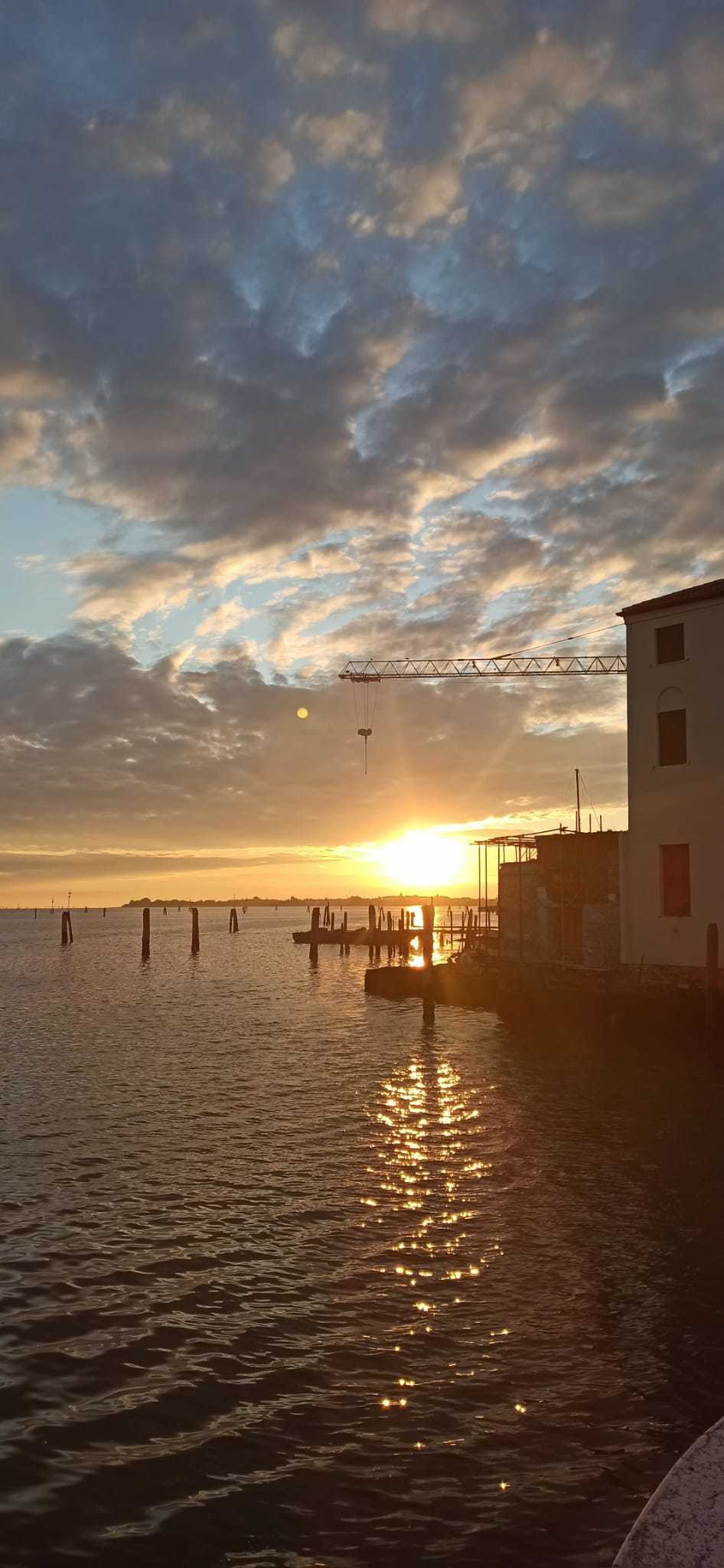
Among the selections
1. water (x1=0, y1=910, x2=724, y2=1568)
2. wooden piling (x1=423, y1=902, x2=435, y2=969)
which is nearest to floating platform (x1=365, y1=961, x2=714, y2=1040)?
wooden piling (x1=423, y1=902, x2=435, y2=969)

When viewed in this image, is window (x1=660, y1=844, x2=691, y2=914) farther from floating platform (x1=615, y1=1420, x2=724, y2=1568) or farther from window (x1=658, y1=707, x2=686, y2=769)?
floating platform (x1=615, y1=1420, x2=724, y2=1568)

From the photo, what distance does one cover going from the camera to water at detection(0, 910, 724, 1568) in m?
6.69

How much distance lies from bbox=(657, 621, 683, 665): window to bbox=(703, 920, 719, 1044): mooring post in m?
9.10

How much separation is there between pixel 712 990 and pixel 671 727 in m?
8.76

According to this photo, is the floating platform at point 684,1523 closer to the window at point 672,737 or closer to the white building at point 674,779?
the white building at point 674,779

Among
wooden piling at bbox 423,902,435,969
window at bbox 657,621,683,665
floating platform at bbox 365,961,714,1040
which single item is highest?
window at bbox 657,621,683,665

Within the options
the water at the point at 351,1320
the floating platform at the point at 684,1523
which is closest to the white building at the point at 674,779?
the water at the point at 351,1320

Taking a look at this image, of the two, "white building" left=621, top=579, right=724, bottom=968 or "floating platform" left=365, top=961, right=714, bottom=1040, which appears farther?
"white building" left=621, top=579, right=724, bottom=968

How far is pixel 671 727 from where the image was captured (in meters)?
31.6

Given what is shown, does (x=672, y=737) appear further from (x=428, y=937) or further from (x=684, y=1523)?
(x=684, y=1523)

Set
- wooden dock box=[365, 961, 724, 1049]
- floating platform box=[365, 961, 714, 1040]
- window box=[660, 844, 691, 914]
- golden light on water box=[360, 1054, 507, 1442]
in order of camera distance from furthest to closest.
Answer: window box=[660, 844, 691, 914]
floating platform box=[365, 961, 714, 1040]
wooden dock box=[365, 961, 724, 1049]
golden light on water box=[360, 1054, 507, 1442]

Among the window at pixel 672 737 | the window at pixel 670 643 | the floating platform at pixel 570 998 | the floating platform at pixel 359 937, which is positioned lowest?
the floating platform at pixel 359 937

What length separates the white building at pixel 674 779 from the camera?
97.4 feet

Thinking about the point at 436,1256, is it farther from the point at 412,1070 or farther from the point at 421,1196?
the point at 412,1070
